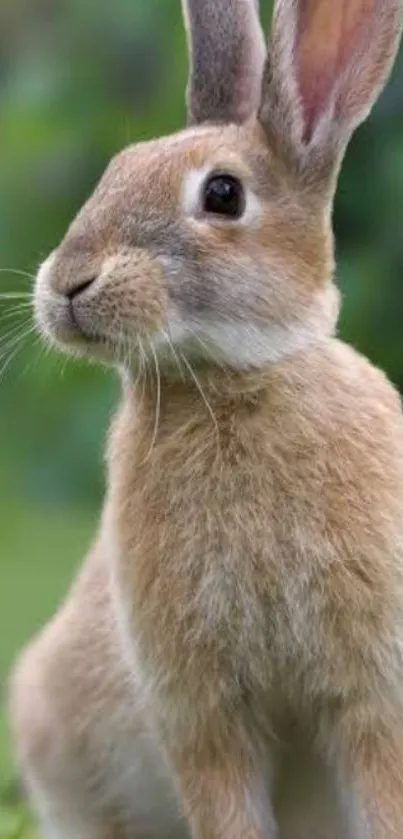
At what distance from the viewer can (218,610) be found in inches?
113

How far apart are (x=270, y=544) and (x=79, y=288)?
0.34 meters

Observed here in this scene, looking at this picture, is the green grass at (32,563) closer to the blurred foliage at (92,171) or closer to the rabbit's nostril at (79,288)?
the blurred foliage at (92,171)

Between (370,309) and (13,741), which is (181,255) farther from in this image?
(370,309)

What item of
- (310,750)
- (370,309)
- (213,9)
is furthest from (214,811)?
(370,309)

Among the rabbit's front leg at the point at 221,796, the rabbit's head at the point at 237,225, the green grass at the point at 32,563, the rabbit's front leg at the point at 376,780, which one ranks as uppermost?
the rabbit's head at the point at 237,225

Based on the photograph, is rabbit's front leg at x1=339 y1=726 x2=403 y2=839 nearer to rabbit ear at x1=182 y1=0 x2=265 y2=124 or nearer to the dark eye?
the dark eye

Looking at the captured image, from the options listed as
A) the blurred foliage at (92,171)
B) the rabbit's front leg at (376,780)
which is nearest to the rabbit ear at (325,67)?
the rabbit's front leg at (376,780)

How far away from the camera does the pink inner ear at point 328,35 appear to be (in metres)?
2.97

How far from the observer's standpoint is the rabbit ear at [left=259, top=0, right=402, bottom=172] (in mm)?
2908

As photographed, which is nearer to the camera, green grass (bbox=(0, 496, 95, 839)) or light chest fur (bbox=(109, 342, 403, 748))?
light chest fur (bbox=(109, 342, 403, 748))

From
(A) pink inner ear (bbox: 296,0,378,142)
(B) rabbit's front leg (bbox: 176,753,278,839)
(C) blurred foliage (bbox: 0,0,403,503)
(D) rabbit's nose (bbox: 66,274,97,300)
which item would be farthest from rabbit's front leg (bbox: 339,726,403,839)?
(C) blurred foliage (bbox: 0,0,403,503)

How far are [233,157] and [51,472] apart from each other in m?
2.03

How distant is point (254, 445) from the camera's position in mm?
2887

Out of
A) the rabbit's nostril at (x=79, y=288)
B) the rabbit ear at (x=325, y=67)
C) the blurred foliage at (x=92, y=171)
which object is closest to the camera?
the rabbit's nostril at (x=79, y=288)
